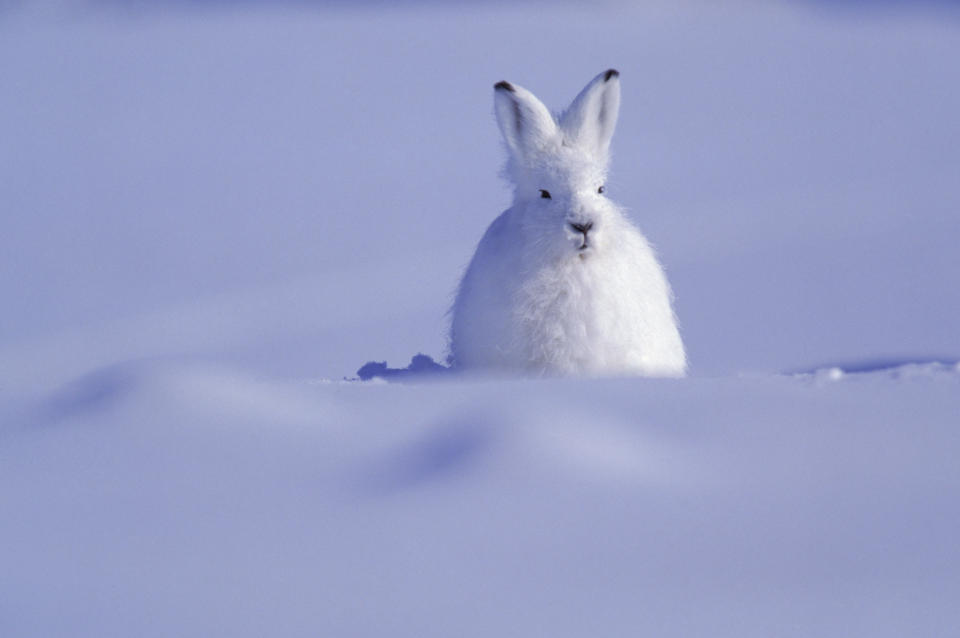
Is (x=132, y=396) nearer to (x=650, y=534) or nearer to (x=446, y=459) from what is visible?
(x=446, y=459)

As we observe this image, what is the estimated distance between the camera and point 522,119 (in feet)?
13.7

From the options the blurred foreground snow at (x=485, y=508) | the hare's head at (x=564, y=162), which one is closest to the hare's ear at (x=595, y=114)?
the hare's head at (x=564, y=162)

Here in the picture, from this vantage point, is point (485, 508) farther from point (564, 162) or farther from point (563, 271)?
point (564, 162)

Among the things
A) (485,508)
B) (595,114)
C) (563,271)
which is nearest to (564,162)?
(595,114)

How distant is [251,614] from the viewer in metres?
2.27

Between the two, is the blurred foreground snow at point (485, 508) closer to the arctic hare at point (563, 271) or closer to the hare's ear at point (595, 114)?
the arctic hare at point (563, 271)

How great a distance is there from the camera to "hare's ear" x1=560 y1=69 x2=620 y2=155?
13.5ft

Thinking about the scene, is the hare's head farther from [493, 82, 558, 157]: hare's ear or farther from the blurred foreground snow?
the blurred foreground snow

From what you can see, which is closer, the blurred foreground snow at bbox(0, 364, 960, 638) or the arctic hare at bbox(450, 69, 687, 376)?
the blurred foreground snow at bbox(0, 364, 960, 638)

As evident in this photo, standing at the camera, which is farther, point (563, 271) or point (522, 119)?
point (522, 119)

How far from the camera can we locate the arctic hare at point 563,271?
3.83m

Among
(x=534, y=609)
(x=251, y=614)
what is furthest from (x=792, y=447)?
(x=251, y=614)

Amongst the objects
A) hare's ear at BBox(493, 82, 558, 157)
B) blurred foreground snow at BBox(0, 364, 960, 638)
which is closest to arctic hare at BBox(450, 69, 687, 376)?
hare's ear at BBox(493, 82, 558, 157)

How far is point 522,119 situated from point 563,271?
0.73m
